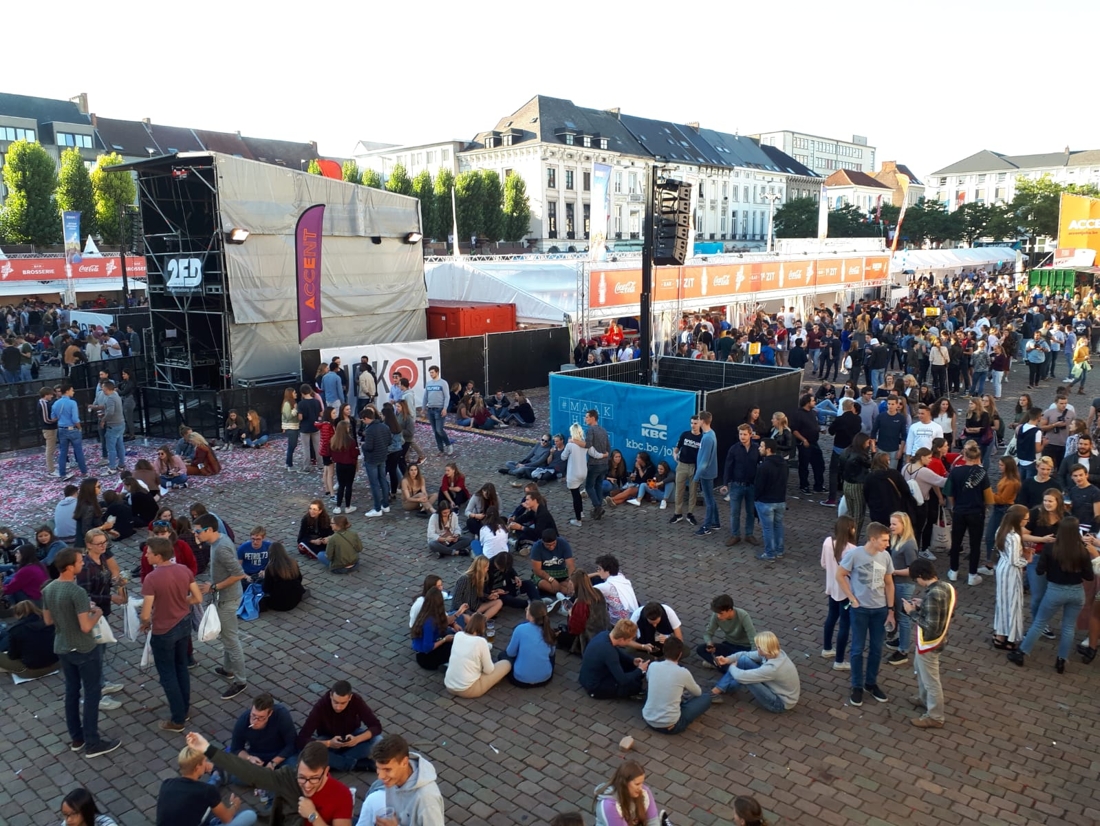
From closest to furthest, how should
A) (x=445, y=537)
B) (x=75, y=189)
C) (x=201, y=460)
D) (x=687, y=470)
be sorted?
1. (x=445, y=537)
2. (x=687, y=470)
3. (x=201, y=460)
4. (x=75, y=189)

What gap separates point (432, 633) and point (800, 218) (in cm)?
7642

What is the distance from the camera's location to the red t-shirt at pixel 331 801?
16.2ft

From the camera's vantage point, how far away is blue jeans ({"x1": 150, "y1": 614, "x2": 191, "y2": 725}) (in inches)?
248

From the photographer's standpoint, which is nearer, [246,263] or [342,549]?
[342,549]

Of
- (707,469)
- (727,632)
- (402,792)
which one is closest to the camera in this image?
(402,792)

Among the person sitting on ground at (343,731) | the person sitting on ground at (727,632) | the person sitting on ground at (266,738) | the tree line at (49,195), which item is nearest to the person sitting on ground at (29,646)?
the person sitting on ground at (266,738)

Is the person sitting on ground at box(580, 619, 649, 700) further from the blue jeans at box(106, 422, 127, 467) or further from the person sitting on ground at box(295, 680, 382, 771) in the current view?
the blue jeans at box(106, 422, 127, 467)

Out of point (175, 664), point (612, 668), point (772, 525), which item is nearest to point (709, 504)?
point (772, 525)

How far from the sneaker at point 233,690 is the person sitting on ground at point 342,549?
262 centimetres

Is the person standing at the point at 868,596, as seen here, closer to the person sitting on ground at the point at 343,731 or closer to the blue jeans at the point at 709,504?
the person sitting on ground at the point at 343,731

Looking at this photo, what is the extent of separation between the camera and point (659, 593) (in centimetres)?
915

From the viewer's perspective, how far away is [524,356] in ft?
72.9

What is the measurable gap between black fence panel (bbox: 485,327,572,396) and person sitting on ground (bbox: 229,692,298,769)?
1570cm

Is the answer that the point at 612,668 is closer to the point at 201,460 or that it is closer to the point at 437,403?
the point at 437,403
